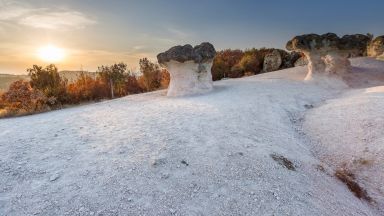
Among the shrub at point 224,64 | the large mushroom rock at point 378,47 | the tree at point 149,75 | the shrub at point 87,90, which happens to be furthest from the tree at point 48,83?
the large mushroom rock at point 378,47

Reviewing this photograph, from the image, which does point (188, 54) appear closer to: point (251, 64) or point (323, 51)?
point (323, 51)

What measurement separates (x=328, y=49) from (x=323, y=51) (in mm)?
260

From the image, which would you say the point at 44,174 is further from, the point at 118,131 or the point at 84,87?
the point at 84,87

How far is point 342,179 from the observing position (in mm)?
6934

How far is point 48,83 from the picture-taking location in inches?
682

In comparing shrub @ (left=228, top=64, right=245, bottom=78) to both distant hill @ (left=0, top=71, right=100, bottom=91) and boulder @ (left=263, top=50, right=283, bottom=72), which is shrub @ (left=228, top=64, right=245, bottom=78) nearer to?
boulder @ (left=263, top=50, right=283, bottom=72)

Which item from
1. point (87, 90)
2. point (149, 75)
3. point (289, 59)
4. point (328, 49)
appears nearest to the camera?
point (328, 49)

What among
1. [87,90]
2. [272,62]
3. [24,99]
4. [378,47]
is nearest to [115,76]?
[87,90]

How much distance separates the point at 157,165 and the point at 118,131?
256cm

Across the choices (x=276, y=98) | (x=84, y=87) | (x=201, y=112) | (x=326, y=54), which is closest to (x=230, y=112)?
(x=201, y=112)

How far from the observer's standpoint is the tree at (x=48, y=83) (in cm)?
1675

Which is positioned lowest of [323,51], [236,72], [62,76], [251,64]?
[236,72]

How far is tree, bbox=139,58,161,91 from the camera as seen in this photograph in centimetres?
2208

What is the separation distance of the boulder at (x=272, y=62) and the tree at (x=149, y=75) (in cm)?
826
